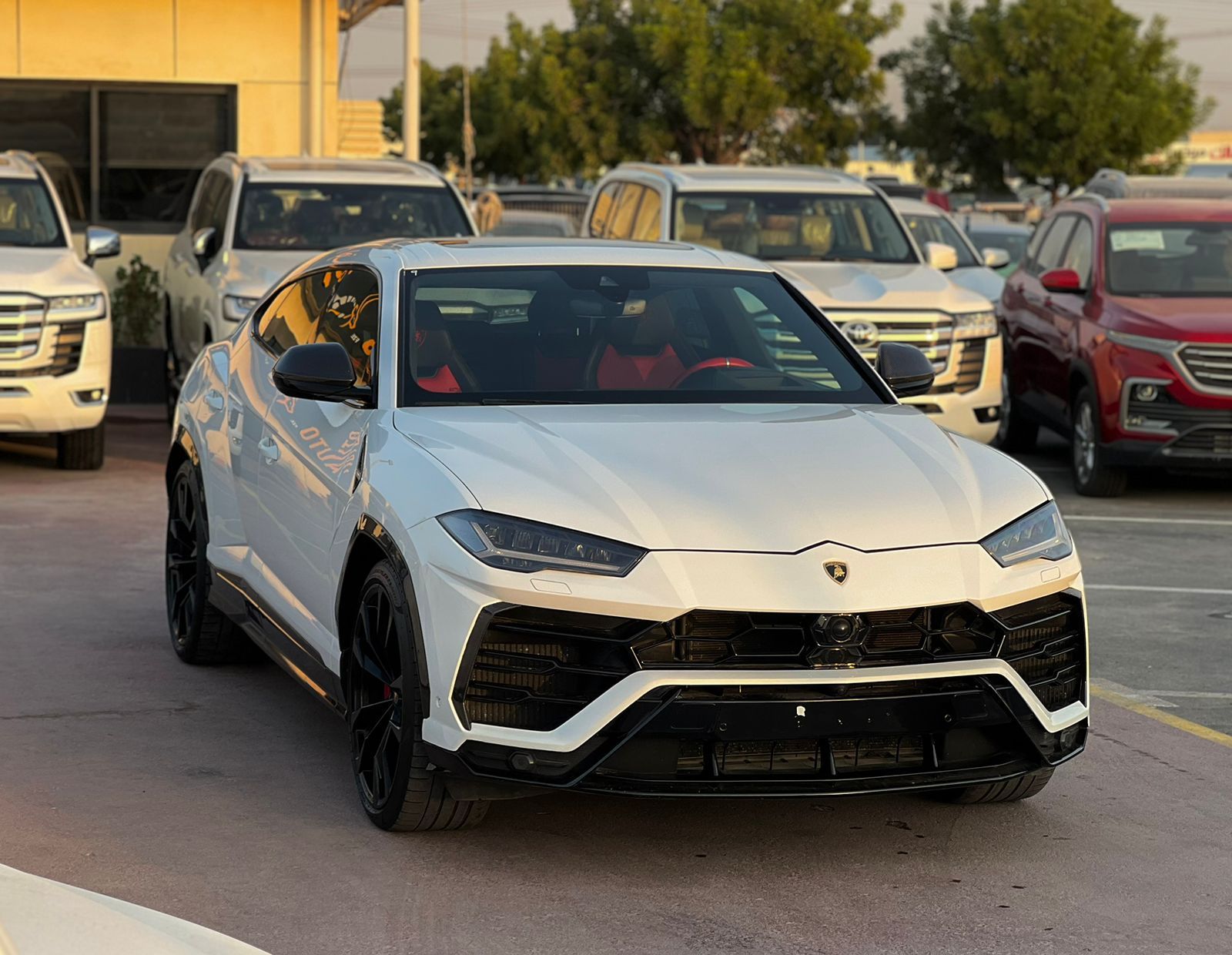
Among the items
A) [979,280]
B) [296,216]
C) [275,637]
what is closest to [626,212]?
[296,216]

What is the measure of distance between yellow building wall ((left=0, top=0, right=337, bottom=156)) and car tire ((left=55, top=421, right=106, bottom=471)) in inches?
275

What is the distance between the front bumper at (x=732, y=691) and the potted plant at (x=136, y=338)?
43.0ft

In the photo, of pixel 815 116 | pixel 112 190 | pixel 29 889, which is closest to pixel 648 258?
pixel 29 889

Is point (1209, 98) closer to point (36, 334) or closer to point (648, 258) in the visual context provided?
point (36, 334)

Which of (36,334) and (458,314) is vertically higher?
(458,314)

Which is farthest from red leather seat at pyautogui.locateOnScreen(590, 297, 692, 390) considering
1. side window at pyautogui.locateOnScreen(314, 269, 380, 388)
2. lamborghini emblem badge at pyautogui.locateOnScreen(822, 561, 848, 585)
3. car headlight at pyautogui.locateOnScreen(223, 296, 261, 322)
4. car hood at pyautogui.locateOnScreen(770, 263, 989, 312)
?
car headlight at pyautogui.locateOnScreen(223, 296, 261, 322)

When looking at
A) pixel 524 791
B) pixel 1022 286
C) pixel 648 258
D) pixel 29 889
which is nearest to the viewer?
pixel 29 889

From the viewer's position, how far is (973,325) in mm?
13344

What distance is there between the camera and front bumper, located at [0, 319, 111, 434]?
12758 millimetres

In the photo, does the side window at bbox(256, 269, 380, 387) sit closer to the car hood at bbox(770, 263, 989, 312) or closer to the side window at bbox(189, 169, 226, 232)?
the car hood at bbox(770, 263, 989, 312)

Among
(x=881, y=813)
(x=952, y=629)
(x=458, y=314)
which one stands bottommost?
(x=881, y=813)

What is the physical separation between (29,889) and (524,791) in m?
2.25

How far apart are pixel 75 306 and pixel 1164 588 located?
6.96 m

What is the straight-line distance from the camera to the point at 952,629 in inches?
203
